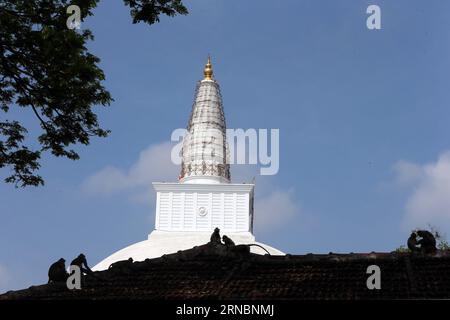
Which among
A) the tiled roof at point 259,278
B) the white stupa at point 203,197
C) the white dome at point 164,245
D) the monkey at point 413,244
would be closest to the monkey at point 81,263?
the tiled roof at point 259,278

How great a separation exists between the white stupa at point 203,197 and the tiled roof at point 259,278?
24.6 m

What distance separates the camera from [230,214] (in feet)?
137

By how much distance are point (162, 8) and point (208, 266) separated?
17.4ft

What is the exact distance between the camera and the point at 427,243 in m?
14.2

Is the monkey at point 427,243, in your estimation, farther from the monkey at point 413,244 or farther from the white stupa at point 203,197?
the white stupa at point 203,197

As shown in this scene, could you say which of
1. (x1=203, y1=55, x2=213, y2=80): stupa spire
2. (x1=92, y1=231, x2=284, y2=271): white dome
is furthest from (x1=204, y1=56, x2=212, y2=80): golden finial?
(x1=92, y1=231, x2=284, y2=271): white dome

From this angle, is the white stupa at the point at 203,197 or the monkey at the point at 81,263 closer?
the monkey at the point at 81,263

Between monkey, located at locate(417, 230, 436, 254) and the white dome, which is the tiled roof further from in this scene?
the white dome

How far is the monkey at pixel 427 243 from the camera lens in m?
14.1

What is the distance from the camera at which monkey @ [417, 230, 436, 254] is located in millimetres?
14141

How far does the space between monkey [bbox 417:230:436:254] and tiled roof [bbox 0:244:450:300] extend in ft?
0.76

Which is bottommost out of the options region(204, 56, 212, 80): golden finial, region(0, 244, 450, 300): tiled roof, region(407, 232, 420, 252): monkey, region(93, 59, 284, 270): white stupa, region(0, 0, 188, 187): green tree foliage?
region(0, 244, 450, 300): tiled roof
